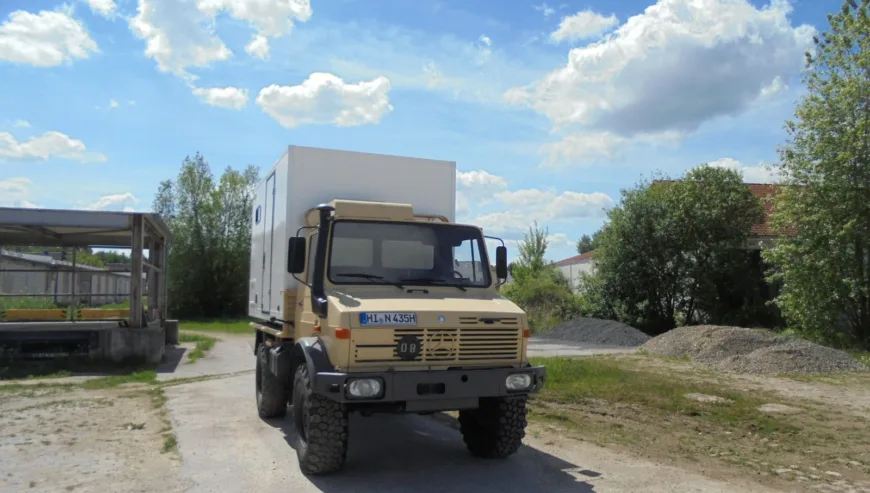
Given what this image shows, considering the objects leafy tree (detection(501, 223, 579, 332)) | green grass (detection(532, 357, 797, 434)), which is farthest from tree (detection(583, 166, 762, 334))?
green grass (detection(532, 357, 797, 434))

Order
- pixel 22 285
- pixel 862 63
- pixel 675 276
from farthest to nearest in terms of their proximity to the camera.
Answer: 1. pixel 22 285
2. pixel 675 276
3. pixel 862 63

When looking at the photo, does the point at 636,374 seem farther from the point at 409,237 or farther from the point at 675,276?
the point at 675,276

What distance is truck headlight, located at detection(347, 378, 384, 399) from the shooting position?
233 inches

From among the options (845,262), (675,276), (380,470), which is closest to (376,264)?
(380,470)

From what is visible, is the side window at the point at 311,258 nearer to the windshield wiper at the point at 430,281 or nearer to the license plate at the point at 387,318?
the windshield wiper at the point at 430,281

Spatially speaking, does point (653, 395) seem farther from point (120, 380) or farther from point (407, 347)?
point (120, 380)

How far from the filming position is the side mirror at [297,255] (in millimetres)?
6789

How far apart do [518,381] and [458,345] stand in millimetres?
682

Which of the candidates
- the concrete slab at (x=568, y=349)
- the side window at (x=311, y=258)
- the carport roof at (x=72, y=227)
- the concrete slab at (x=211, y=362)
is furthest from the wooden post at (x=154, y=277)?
the side window at (x=311, y=258)

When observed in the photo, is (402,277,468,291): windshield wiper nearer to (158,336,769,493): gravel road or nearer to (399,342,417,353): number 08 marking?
(399,342,417,353): number 08 marking

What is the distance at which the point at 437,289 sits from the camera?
6.89m

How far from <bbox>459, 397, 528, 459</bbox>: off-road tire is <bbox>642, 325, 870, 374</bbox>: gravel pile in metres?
10.2

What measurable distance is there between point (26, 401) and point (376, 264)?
7486 millimetres

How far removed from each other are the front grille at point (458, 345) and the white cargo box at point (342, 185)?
2.21 meters
